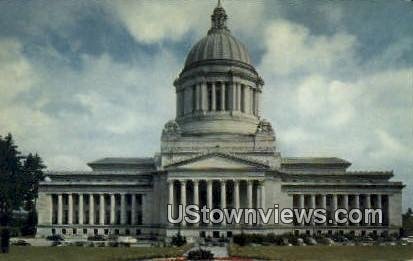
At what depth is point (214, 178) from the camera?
74.5m

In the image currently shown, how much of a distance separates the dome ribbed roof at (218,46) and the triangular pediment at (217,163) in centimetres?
1901

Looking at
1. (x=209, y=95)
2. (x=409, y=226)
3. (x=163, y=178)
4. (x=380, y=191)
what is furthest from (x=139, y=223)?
(x=409, y=226)

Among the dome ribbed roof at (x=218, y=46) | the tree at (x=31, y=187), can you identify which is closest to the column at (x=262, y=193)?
the dome ribbed roof at (x=218, y=46)

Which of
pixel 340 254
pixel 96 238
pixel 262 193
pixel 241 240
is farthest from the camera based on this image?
pixel 262 193

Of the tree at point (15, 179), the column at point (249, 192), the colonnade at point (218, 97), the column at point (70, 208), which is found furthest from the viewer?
the colonnade at point (218, 97)

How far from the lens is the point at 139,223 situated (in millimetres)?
81812

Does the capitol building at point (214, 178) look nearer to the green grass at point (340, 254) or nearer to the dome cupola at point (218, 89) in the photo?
the dome cupola at point (218, 89)

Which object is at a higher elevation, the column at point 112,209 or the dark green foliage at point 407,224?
the column at point 112,209

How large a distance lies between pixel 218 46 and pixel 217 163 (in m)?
21.7

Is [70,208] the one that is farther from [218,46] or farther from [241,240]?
[218,46]

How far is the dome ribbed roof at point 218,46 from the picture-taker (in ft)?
290

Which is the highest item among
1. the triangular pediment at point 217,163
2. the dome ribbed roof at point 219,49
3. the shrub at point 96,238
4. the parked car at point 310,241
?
the dome ribbed roof at point 219,49

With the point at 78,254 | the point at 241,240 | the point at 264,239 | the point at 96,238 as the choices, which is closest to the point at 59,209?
the point at 96,238

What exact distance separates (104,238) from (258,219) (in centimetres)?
1888
